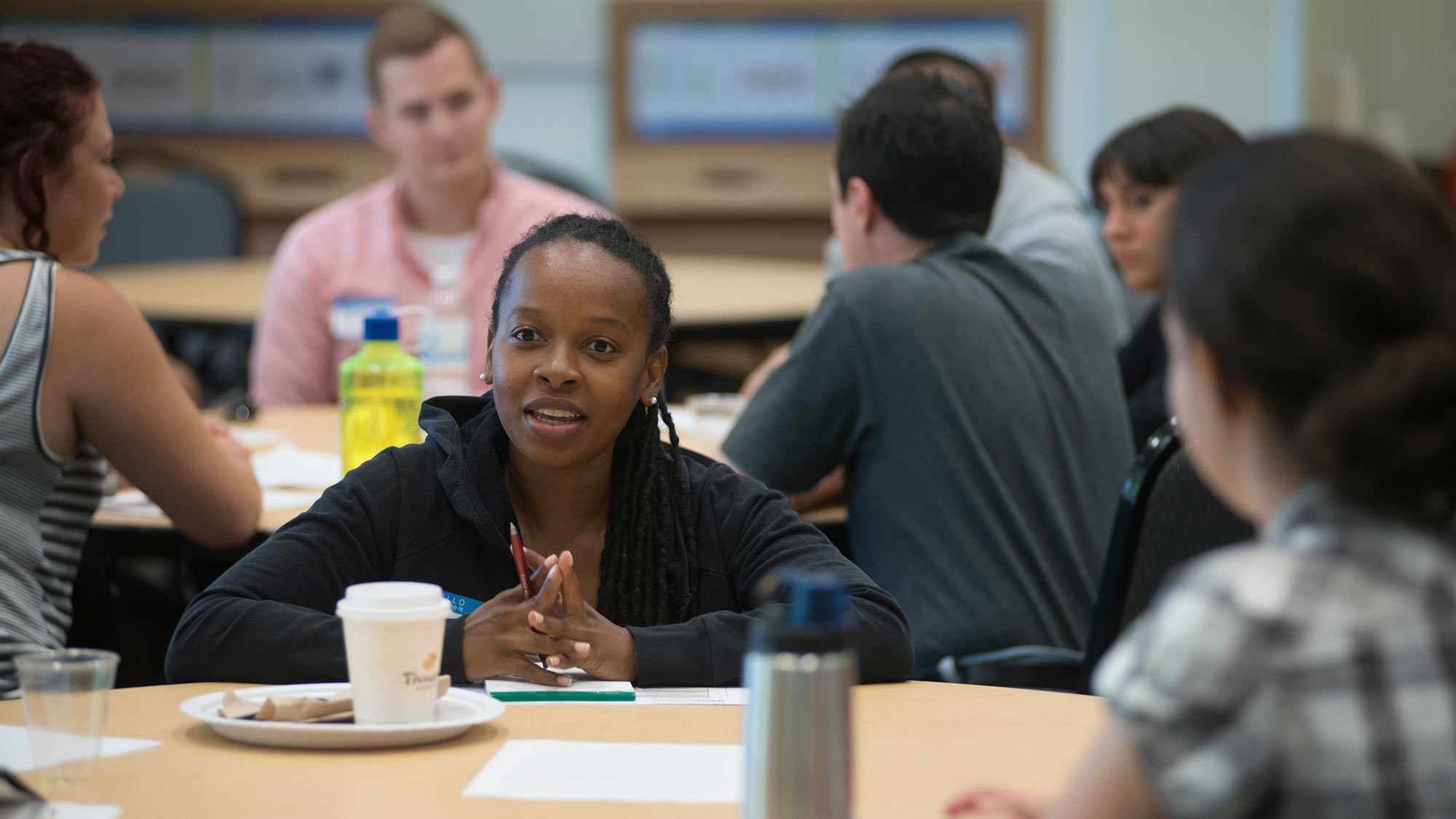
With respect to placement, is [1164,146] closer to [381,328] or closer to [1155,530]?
[1155,530]

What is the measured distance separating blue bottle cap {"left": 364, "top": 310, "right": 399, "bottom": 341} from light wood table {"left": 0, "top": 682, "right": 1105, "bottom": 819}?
2.96ft

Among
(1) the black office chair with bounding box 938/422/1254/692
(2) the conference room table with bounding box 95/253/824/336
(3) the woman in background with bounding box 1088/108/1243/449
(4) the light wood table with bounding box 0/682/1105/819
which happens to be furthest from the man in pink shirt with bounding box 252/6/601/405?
(4) the light wood table with bounding box 0/682/1105/819

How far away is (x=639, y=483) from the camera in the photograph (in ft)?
5.23

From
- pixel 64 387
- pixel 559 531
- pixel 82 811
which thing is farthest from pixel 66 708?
pixel 64 387

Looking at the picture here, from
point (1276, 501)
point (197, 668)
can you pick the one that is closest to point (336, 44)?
point (197, 668)

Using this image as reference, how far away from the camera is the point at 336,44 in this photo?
6.38m

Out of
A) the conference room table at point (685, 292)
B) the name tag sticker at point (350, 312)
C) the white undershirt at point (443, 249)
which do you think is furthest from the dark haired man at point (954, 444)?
the white undershirt at point (443, 249)

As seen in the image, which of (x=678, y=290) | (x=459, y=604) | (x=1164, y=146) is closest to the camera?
(x=459, y=604)

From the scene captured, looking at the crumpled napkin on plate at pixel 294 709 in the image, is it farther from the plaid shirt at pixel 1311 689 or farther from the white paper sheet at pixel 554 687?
the plaid shirt at pixel 1311 689

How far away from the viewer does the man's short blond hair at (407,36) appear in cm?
341

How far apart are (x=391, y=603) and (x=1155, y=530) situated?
0.89m

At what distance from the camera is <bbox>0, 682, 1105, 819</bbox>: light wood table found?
3.30ft

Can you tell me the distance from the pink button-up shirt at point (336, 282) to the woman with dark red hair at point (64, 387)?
1.27 m

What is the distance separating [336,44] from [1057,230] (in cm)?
417
